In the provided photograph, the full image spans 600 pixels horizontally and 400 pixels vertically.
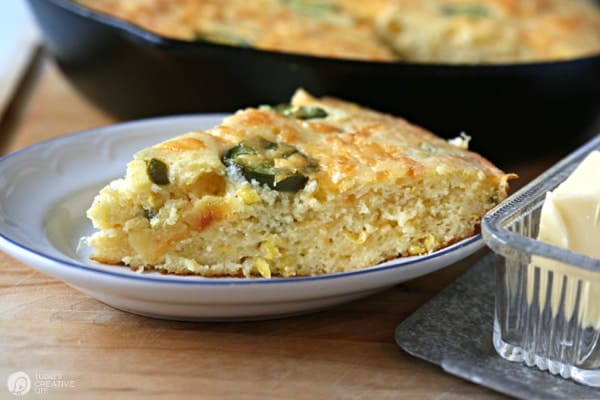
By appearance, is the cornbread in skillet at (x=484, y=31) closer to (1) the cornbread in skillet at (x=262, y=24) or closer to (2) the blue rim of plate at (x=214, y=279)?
(1) the cornbread in skillet at (x=262, y=24)

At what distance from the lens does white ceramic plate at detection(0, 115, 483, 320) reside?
Result: 5.81 ft

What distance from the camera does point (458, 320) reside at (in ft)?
6.45

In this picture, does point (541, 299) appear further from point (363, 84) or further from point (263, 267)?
point (363, 84)

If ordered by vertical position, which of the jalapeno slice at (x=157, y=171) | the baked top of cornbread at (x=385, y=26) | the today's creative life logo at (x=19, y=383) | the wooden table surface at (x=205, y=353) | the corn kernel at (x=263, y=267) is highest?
the jalapeno slice at (x=157, y=171)

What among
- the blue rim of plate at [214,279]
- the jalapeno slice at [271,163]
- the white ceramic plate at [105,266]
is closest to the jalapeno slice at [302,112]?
the jalapeno slice at [271,163]

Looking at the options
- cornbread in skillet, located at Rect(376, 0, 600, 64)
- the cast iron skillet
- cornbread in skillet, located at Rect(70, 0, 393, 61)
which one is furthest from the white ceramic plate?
cornbread in skillet, located at Rect(376, 0, 600, 64)

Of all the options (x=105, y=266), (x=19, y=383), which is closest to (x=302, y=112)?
(x=105, y=266)

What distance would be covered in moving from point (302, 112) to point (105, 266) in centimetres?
69

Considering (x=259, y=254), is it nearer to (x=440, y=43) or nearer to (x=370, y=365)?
(x=370, y=365)

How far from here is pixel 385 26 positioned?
3283mm

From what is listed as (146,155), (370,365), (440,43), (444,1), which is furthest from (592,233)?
(444,1)

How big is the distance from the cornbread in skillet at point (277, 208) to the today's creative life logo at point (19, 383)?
0.31 m

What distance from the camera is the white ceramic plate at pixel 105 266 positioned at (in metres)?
1.77

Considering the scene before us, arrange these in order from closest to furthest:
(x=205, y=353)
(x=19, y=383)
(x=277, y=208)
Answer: (x=19, y=383)
(x=205, y=353)
(x=277, y=208)
